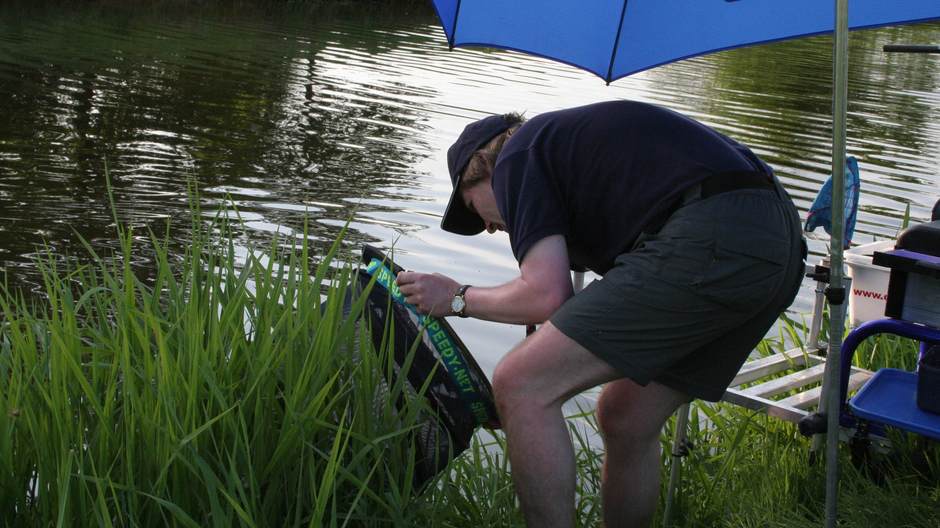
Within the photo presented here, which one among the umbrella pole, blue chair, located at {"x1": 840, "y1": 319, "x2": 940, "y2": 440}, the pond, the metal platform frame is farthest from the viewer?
the pond

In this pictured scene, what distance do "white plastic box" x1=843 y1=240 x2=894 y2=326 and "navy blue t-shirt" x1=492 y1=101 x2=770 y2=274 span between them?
1.28 meters

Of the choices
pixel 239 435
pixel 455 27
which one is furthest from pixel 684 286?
pixel 455 27

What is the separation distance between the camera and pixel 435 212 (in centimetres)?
831

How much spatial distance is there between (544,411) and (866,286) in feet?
5.47

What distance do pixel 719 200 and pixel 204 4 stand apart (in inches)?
949

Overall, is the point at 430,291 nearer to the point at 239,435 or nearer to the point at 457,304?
the point at 457,304

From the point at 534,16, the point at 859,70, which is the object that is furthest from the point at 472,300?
the point at 859,70

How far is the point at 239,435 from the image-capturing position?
222cm

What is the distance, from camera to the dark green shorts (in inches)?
89.6

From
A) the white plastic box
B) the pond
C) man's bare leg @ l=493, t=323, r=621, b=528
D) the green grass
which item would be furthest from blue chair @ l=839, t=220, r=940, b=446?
the pond

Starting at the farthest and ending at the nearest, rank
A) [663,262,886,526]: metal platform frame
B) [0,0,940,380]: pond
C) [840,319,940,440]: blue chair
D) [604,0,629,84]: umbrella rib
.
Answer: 1. [0,0,940,380]: pond
2. [604,0,629,84]: umbrella rib
3. [663,262,886,526]: metal platform frame
4. [840,319,940,440]: blue chair

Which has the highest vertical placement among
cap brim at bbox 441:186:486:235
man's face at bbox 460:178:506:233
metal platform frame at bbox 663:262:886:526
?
man's face at bbox 460:178:506:233

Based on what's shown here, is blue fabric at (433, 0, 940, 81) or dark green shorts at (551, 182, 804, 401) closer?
dark green shorts at (551, 182, 804, 401)

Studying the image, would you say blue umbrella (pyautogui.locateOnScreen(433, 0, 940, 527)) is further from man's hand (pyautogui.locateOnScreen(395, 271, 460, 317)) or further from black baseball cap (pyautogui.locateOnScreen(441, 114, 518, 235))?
man's hand (pyautogui.locateOnScreen(395, 271, 460, 317))
